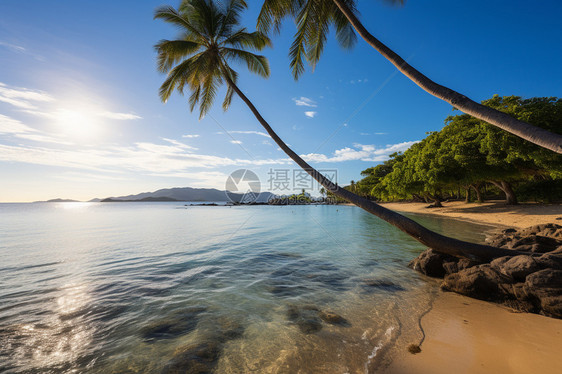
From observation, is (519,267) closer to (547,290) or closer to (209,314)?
(547,290)

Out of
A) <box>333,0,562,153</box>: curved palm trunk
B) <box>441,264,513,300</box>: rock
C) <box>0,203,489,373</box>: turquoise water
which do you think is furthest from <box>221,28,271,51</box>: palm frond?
<box>441,264,513,300</box>: rock

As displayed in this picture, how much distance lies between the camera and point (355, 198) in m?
6.81

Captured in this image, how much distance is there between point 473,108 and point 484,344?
169 inches

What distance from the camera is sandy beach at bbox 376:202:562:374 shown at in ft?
10.4

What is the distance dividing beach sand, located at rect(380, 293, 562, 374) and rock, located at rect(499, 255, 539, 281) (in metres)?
0.97

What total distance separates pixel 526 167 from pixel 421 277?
24.4 metres

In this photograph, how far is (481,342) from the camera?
374cm

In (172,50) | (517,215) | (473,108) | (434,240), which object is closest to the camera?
(473,108)

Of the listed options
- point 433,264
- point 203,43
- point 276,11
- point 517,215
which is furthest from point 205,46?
point 517,215

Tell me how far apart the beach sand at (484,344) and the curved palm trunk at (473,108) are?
3.16 metres

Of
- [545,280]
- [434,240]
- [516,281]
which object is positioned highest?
[434,240]

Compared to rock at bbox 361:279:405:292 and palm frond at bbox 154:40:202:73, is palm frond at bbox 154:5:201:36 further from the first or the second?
rock at bbox 361:279:405:292

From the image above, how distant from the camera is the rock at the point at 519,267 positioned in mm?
5148

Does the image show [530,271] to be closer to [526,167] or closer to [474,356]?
[474,356]
